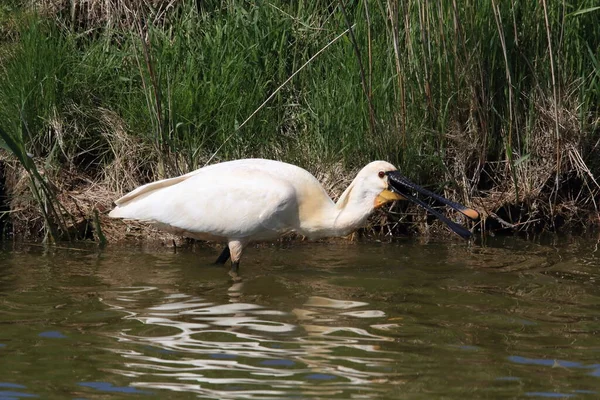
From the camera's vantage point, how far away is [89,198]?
8219mm

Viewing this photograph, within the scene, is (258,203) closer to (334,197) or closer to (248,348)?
(334,197)

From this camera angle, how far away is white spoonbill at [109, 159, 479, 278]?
22.9 ft

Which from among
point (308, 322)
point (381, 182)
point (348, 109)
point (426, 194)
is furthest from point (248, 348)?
point (348, 109)

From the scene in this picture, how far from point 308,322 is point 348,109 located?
276 cm

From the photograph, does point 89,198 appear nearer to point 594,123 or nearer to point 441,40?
point 441,40

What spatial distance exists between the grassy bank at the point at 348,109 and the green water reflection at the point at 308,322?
0.55 m

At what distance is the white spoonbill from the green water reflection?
28 cm

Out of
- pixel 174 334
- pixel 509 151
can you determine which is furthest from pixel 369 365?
pixel 509 151

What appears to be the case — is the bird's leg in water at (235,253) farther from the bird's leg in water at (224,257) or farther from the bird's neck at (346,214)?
the bird's neck at (346,214)

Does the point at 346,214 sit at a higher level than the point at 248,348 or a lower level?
higher

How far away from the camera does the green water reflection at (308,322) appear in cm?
466

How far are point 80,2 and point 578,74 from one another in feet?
13.5

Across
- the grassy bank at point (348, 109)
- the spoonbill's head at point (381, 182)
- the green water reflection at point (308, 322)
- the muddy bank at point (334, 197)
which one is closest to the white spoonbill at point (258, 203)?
the spoonbill's head at point (381, 182)

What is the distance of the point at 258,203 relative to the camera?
6980mm
